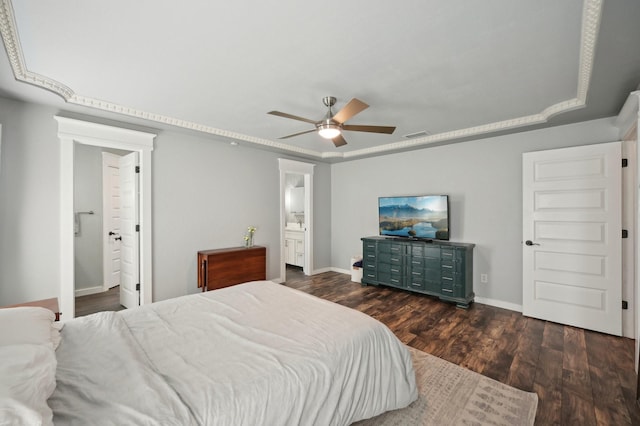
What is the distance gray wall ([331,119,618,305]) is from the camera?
11.9ft

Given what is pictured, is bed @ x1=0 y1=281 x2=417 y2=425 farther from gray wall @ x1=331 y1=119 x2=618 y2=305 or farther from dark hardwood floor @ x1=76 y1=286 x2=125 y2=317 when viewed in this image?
gray wall @ x1=331 y1=119 x2=618 y2=305

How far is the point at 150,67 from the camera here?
222 centimetres

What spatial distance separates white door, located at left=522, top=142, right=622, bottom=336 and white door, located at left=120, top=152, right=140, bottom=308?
4999mm

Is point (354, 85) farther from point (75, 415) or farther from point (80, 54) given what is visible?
point (75, 415)

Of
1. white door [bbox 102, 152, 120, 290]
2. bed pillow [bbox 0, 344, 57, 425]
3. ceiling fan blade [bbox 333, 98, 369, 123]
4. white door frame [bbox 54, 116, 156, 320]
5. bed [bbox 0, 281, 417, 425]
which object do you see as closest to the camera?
bed pillow [bbox 0, 344, 57, 425]

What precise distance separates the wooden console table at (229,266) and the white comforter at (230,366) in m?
1.84

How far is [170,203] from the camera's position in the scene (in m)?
3.84

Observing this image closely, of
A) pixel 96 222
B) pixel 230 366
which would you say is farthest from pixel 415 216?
pixel 96 222

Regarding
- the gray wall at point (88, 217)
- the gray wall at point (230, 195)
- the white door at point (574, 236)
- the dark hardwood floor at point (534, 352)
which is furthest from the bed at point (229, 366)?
the gray wall at point (88, 217)

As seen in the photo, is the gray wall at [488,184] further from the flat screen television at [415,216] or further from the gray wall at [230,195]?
the flat screen television at [415,216]

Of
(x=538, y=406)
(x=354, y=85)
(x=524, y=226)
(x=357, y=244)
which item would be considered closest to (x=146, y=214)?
(x=354, y=85)

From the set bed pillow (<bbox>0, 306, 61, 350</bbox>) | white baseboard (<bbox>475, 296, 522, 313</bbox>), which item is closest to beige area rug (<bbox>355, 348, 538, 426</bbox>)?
bed pillow (<bbox>0, 306, 61, 350</bbox>)

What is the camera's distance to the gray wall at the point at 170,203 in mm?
2771

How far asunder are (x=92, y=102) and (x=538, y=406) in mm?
4642
